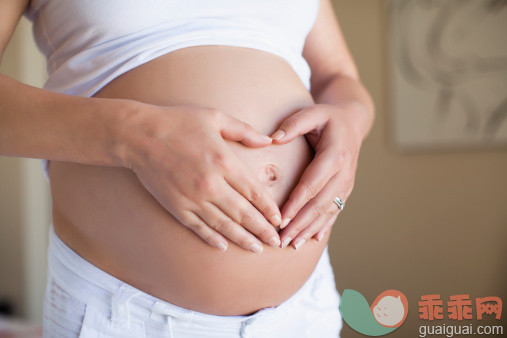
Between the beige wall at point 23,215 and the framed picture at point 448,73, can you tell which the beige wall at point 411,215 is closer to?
the framed picture at point 448,73

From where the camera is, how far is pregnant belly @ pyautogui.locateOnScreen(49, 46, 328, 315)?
61cm

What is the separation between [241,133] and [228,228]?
0.12 meters

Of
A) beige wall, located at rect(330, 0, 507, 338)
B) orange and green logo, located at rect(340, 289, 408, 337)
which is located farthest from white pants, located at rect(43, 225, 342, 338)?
beige wall, located at rect(330, 0, 507, 338)

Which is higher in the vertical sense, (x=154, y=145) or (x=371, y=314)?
(x=154, y=145)

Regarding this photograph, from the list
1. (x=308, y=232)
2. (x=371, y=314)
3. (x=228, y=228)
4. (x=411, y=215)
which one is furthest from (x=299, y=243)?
(x=411, y=215)

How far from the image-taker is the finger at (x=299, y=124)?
2.13 ft

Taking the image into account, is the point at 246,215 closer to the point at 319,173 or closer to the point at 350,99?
the point at 319,173

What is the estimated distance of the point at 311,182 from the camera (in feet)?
2.07

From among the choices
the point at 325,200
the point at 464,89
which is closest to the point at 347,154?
the point at 325,200

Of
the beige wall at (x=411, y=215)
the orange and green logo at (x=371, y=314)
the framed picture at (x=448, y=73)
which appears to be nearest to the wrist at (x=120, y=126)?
the orange and green logo at (x=371, y=314)

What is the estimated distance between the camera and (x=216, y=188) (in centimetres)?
55

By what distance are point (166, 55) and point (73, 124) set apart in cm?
20

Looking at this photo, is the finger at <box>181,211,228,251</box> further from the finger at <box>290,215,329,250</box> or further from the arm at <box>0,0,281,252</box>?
the finger at <box>290,215,329,250</box>

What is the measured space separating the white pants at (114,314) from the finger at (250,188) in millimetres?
164
